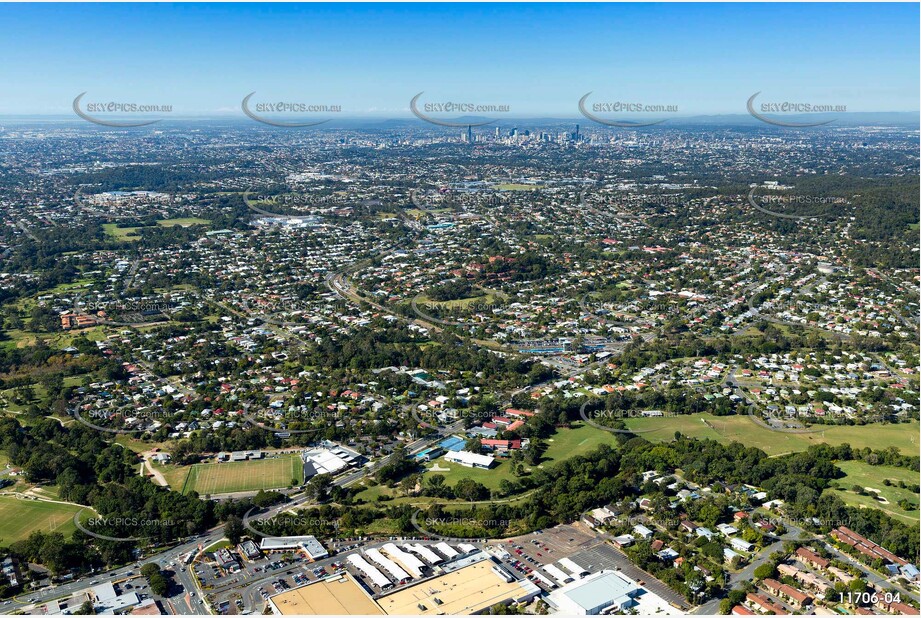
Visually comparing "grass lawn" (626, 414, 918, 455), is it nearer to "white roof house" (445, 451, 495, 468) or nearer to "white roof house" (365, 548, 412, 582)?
"white roof house" (445, 451, 495, 468)

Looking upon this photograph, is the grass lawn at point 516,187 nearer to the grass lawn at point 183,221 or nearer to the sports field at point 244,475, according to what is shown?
the grass lawn at point 183,221

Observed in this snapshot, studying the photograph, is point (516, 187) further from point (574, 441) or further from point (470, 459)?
point (470, 459)

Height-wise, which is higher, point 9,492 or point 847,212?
point 847,212

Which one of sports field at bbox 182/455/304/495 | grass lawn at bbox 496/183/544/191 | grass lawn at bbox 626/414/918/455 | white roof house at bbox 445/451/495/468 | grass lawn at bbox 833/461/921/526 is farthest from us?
grass lawn at bbox 496/183/544/191

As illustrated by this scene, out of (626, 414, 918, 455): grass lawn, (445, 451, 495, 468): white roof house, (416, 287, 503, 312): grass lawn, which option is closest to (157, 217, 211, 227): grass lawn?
(416, 287, 503, 312): grass lawn

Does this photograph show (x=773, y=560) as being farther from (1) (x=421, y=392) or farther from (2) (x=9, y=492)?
(2) (x=9, y=492)

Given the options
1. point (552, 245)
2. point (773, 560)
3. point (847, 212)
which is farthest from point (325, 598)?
point (847, 212)
